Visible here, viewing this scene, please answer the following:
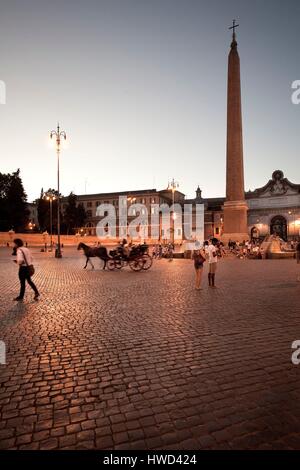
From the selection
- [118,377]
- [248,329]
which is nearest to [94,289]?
[248,329]

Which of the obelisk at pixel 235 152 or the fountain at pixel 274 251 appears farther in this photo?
the obelisk at pixel 235 152

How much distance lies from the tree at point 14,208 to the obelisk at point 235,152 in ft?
153

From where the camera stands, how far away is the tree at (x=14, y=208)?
64.5 meters

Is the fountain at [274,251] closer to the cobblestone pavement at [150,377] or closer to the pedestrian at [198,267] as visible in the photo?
the pedestrian at [198,267]

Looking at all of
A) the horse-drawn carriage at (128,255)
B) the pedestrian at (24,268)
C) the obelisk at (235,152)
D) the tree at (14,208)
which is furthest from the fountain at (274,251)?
the tree at (14,208)

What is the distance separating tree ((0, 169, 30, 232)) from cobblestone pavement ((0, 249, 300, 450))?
6221 centimetres

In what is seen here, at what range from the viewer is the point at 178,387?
141 inches

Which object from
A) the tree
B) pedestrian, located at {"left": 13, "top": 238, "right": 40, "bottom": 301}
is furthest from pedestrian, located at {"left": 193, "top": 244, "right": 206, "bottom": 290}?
the tree

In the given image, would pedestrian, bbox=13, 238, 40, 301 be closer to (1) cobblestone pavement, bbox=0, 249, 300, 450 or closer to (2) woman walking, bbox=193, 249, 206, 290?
(1) cobblestone pavement, bbox=0, 249, 300, 450

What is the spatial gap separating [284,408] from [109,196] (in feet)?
329

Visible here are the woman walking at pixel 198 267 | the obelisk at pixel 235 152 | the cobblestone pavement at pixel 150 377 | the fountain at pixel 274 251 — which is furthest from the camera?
the obelisk at pixel 235 152

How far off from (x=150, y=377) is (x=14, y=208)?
66971mm
